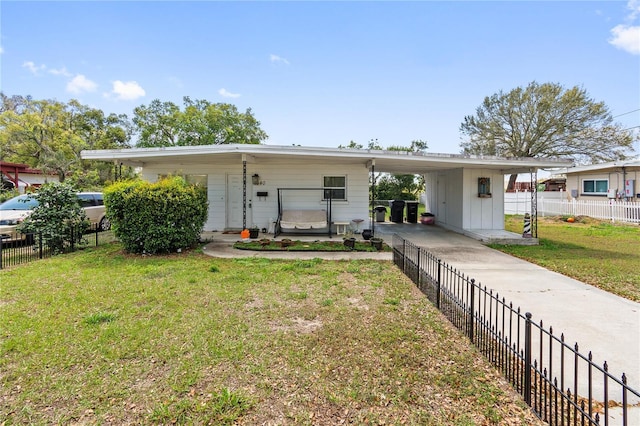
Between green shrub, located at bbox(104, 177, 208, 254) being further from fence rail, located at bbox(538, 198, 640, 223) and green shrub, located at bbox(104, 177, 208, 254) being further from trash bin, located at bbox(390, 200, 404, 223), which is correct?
fence rail, located at bbox(538, 198, 640, 223)

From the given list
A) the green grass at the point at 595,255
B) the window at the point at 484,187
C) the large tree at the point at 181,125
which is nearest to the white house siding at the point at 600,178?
the green grass at the point at 595,255

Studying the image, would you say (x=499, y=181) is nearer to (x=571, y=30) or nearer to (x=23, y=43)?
(x=571, y=30)

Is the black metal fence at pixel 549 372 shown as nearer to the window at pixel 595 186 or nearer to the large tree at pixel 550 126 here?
the window at pixel 595 186

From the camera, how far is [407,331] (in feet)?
11.3

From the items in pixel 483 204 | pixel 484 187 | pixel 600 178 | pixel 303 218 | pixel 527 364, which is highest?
pixel 600 178

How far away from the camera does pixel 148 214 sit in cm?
715

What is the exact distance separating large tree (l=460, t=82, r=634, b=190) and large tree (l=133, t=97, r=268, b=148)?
22947mm

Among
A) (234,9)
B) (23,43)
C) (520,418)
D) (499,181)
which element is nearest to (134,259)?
(520,418)

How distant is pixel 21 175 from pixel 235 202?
20.5 meters

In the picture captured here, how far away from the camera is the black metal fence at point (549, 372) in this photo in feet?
6.32


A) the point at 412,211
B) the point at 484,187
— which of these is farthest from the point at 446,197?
the point at 412,211

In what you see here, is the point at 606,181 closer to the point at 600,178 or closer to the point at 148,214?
the point at 600,178

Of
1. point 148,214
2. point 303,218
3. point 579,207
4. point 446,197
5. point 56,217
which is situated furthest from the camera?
point 579,207

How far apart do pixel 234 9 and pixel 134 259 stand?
842 centimetres
